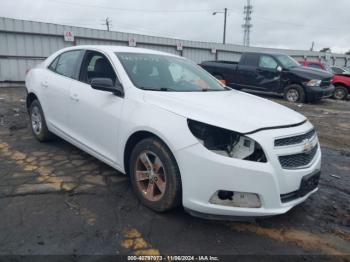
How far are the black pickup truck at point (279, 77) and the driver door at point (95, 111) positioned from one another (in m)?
9.18

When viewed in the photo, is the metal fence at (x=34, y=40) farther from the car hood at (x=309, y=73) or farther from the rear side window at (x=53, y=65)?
the rear side window at (x=53, y=65)

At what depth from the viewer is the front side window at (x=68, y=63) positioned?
4.38 metres

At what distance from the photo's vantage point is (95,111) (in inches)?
144

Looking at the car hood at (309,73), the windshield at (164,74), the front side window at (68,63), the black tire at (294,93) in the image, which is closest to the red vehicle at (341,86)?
the car hood at (309,73)

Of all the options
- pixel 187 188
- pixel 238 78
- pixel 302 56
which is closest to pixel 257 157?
pixel 187 188

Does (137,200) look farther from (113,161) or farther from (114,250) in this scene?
(114,250)

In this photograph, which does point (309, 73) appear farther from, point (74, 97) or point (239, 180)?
point (239, 180)

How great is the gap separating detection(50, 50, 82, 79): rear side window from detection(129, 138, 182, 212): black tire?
5.79 ft

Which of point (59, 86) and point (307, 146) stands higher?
point (59, 86)

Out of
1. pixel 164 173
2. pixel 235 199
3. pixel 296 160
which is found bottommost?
pixel 235 199

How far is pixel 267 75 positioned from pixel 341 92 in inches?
171

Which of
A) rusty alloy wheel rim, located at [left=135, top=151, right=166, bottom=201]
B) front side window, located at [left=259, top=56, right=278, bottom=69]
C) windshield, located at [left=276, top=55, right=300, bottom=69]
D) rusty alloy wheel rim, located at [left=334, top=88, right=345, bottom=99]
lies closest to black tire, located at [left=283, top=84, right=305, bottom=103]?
windshield, located at [left=276, top=55, right=300, bottom=69]

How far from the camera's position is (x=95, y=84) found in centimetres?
341

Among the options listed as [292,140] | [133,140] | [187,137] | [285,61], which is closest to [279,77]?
[285,61]
